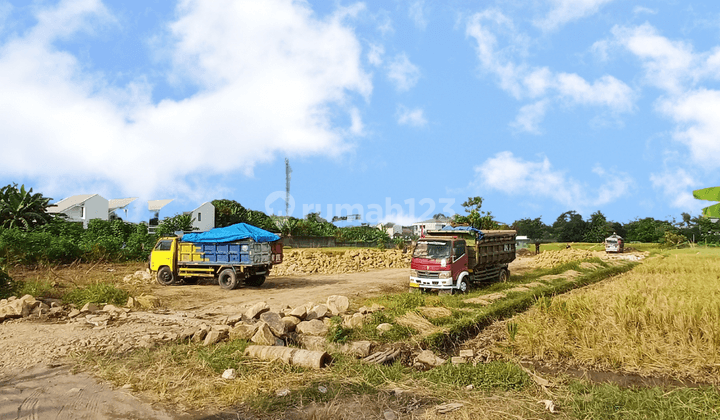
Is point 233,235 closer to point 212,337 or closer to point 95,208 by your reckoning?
point 212,337

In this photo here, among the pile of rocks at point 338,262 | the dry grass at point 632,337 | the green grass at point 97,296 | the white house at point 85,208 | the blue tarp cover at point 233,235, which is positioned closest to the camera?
the dry grass at point 632,337

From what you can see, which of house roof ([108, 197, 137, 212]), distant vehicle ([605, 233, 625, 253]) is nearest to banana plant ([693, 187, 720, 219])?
distant vehicle ([605, 233, 625, 253])

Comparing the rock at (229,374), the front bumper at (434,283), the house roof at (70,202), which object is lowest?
the rock at (229,374)

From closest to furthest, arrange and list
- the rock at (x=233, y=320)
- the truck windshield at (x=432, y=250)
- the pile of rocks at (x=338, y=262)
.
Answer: the rock at (x=233, y=320)
the truck windshield at (x=432, y=250)
the pile of rocks at (x=338, y=262)

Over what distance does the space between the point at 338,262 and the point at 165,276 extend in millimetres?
13514

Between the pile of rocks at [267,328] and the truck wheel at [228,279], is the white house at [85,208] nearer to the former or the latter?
the truck wheel at [228,279]

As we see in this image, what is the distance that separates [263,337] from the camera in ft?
29.2

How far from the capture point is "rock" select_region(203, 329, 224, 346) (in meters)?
9.14

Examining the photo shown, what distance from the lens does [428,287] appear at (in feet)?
51.6

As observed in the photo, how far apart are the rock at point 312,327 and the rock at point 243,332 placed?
1.13 meters

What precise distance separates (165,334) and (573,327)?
8.55m

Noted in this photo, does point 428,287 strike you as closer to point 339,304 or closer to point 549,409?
point 339,304

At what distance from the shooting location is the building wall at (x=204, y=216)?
62500 mm

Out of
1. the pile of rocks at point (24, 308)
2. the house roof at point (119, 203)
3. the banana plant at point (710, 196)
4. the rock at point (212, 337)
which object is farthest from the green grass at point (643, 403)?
the house roof at point (119, 203)
